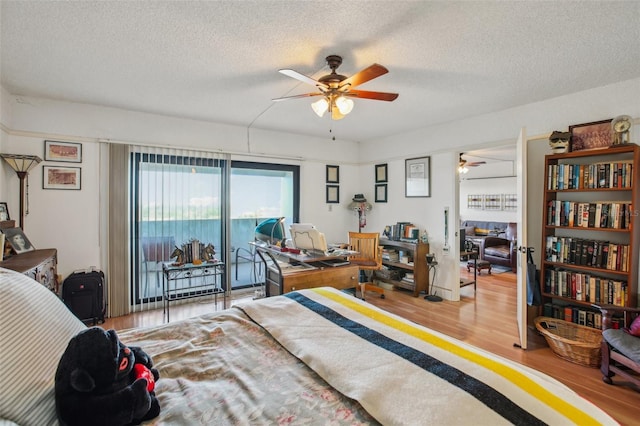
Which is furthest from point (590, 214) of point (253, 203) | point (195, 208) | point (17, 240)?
point (17, 240)

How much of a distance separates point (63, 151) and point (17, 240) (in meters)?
1.11

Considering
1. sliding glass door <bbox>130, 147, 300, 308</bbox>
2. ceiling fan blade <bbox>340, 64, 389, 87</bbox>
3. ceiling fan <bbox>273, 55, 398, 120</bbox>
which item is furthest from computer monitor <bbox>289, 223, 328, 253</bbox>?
ceiling fan blade <bbox>340, 64, 389, 87</bbox>

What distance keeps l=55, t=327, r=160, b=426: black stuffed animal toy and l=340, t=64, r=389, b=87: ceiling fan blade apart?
1.93 meters

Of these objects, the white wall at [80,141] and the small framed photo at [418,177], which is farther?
the small framed photo at [418,177]

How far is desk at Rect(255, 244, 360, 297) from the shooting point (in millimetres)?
2803

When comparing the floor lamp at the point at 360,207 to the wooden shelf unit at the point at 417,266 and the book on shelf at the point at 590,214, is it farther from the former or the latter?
the book on shelf at the point at 590,214

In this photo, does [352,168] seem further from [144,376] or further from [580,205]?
[144,376]

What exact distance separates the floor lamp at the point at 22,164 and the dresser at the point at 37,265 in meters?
0.61

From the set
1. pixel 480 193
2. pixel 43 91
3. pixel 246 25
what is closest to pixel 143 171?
pixel 43 91

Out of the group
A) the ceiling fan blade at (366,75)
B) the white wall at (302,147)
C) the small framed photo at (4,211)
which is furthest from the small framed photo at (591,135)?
the small framed photo at (4,211)

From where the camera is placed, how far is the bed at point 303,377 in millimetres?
907

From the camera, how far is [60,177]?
3.35 metres

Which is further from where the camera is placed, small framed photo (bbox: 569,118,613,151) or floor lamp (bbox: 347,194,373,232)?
floor lamp (bbox: 347,194,373,232)

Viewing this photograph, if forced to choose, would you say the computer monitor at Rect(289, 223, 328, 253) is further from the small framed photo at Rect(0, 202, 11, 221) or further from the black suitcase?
the small framed photo at Rect(0, 202, 11, 221)
